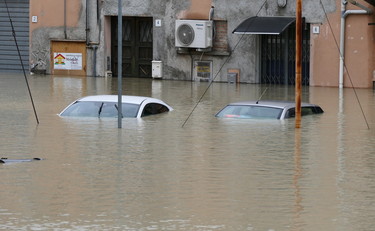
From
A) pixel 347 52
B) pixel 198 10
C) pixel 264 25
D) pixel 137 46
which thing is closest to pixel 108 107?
pixel 264 25

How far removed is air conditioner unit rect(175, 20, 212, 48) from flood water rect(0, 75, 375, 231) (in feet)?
27.2

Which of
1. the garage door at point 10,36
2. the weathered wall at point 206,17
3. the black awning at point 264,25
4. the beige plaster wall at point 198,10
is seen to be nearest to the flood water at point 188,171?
the black awning at point 264,25

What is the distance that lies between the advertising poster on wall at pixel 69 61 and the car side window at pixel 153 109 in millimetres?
14944

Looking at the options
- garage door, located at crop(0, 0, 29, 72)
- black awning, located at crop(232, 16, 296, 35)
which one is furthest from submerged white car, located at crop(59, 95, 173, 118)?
garage door, located at crop(0, 0, 29, 72)

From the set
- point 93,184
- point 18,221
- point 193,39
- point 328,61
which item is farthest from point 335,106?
point 18,221

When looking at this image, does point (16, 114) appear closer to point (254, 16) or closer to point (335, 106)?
point (335, 106)

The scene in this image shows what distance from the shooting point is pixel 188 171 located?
17.9 metres

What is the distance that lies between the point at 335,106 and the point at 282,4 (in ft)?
24.8

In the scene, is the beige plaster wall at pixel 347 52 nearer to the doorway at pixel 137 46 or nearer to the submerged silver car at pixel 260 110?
the doorway at pixel 137 46

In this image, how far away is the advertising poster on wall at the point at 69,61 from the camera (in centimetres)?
4122

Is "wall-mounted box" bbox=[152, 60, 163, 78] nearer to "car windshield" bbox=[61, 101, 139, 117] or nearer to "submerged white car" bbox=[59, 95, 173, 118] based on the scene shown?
"submerged white car" bbox=[59, 95, 173, 118]

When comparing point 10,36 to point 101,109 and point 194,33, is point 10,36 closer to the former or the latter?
point 194,33

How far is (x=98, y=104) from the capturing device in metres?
25.2

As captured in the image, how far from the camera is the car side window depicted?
2533 cm
